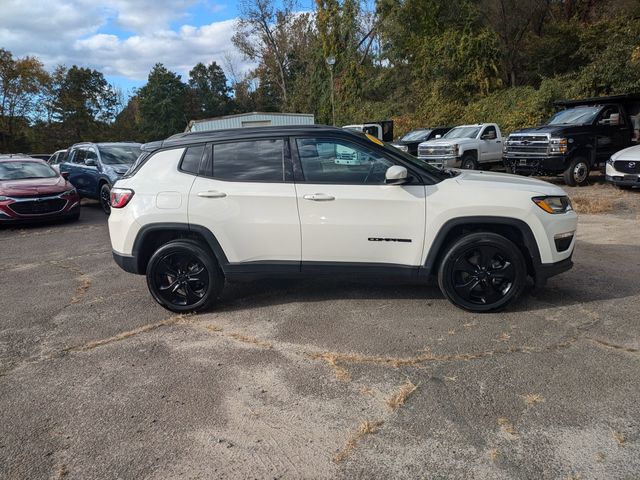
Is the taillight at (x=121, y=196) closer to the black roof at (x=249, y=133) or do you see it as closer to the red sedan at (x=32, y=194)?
the black roof at (x=249, y=133)

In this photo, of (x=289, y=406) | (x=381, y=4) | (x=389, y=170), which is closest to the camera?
(x=289, y=406)

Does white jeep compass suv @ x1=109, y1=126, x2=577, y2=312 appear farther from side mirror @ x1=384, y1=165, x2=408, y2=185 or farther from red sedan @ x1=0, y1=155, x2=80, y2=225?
red sedan @ x1=0, y1=155, x2=80, y2=225

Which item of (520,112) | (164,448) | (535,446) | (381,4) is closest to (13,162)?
(164,448)

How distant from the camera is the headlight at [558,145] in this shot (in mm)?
12594

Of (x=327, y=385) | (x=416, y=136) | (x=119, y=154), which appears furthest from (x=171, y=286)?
(x=416, y=136)

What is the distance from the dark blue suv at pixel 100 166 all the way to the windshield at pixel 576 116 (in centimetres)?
1200

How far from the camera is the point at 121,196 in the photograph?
481 cm

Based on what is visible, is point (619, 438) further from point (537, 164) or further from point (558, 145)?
point (537, 164)

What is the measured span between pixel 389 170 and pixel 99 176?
10.2 m

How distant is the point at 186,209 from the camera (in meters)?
4.63

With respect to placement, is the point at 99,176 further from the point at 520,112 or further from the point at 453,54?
the point at 453,54

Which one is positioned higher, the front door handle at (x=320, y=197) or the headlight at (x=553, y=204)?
the front door handle at (x=320, y=197)

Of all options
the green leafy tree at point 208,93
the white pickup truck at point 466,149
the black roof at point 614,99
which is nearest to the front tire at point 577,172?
the black roof at point 614,99

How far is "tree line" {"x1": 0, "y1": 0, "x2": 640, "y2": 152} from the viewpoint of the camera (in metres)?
22.9
